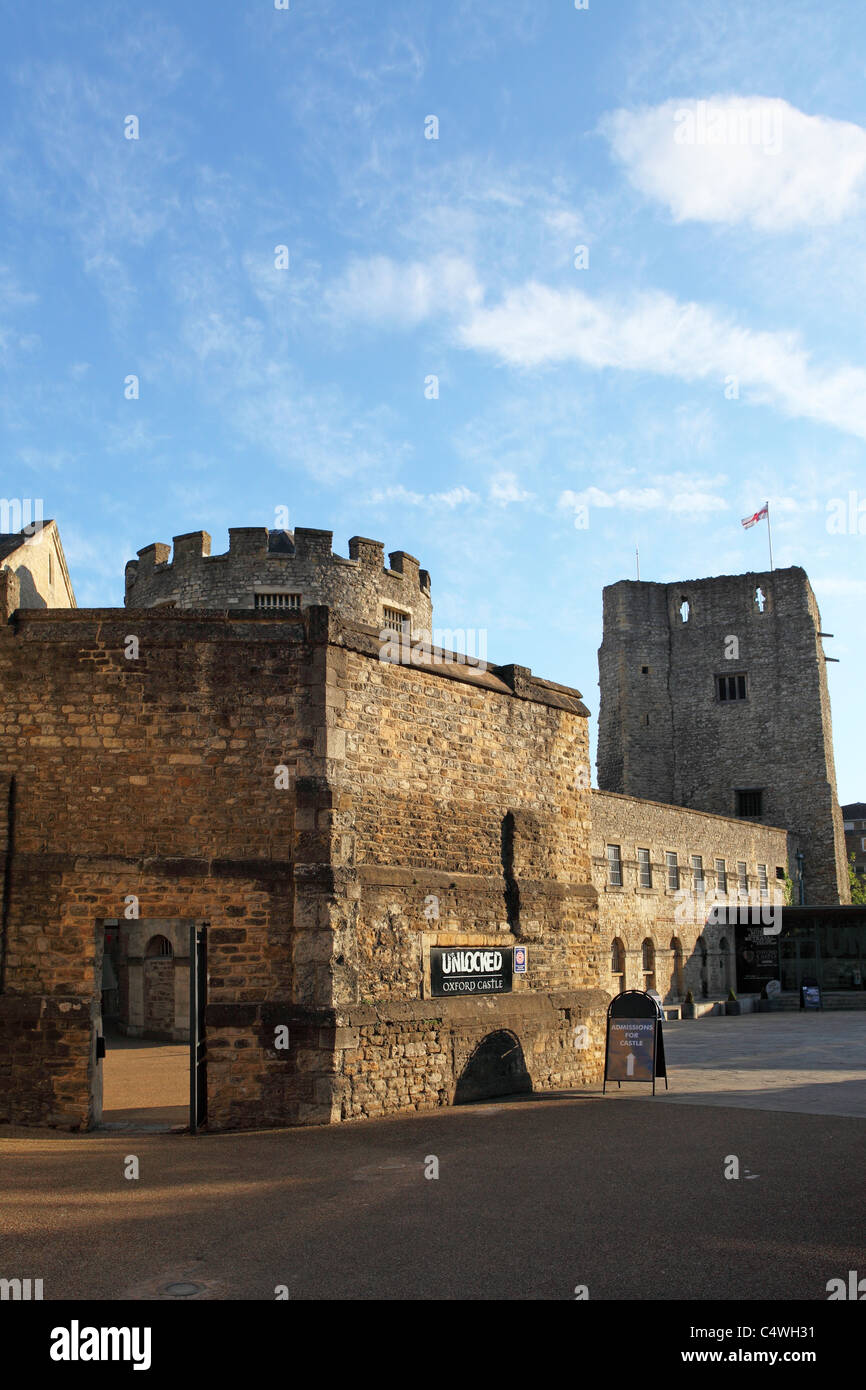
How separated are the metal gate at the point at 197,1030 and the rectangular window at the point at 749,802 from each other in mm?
37359

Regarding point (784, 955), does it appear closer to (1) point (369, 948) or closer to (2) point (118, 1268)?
(1) point (369, 948)

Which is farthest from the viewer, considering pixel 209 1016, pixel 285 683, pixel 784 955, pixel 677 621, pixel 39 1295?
pixel 677 621

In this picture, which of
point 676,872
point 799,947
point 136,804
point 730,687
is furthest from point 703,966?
point 136,804

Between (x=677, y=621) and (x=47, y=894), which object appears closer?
(x=47, y=894)

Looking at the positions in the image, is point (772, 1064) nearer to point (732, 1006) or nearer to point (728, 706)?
point (732, 1006)

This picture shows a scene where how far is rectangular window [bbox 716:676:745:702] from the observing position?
153ft

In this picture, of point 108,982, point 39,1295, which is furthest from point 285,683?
point 108,982

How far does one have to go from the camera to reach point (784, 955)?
3575cm

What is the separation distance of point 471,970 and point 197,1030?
398cm

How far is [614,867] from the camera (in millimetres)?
30406

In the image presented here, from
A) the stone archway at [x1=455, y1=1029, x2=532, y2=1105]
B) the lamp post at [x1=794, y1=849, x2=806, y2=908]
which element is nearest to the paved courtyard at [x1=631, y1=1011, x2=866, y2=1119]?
the stone archway at [x1=455, y1=1029, x2=532, y2=1105]

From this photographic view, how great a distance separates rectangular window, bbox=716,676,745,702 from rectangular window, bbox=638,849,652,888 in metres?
17.0

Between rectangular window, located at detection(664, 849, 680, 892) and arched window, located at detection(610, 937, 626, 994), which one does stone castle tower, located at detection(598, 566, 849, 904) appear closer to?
rectangular window, located at detection(664, 849, 680, 892)

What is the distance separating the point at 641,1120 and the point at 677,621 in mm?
37983
